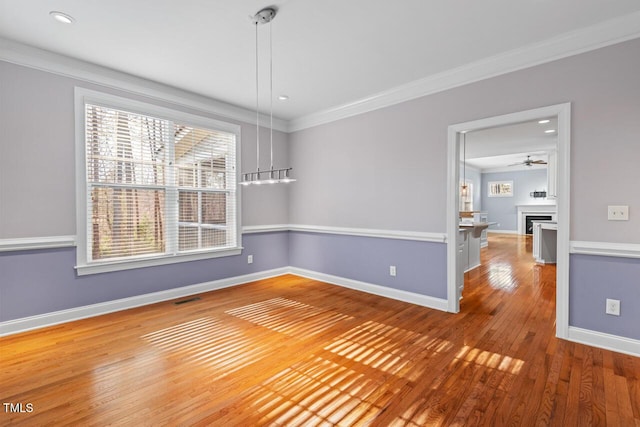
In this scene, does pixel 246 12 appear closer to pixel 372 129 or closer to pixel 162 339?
pixel 372 129

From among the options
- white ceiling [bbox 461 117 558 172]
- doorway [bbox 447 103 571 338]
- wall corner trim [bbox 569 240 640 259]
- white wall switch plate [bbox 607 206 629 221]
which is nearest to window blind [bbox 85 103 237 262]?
doorway [bbox 447 103 571 338]

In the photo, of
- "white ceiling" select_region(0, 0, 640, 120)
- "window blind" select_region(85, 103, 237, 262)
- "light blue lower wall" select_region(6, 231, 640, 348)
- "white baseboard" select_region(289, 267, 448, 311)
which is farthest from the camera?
"white baseboard" select_region(289, 267, 448, 311)

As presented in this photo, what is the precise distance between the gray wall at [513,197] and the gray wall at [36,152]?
45.5ft

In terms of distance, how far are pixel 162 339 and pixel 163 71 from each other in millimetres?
2857

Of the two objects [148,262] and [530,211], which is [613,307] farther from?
[530,211]

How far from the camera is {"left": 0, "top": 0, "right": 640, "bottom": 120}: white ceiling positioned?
2.27 m

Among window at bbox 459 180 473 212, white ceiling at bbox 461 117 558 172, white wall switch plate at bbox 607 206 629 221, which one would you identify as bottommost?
white wall switch plate at bbox 607 206 629 221

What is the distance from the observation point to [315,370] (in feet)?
7.46

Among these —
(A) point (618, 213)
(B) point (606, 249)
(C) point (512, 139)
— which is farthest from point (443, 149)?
(C) point (512, 139)

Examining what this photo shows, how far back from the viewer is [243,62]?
124 inches

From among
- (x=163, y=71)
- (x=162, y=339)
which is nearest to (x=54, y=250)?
(x=162, y=339)

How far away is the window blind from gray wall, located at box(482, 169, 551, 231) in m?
12.2

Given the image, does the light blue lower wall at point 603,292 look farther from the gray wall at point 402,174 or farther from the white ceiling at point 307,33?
the white ceiling at point 307,33

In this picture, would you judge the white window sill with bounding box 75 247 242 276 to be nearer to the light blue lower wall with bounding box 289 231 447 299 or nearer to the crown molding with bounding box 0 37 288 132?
the light blue lower wall with bounding box 289 231 447 299
